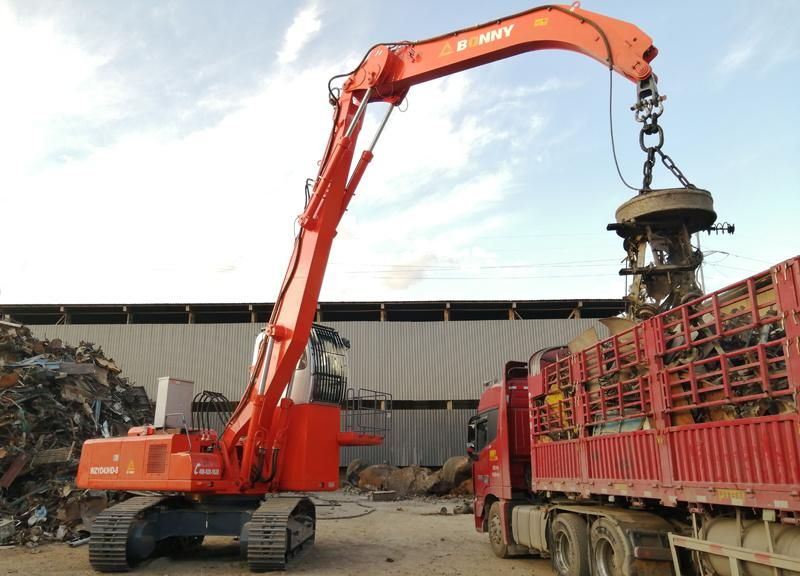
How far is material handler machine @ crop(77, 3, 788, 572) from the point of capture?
9469 mm

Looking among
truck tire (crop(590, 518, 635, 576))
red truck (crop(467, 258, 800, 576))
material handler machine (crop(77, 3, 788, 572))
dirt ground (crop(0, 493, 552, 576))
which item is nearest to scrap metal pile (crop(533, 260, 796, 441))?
red truck (crop(467, 258, 800, 576))

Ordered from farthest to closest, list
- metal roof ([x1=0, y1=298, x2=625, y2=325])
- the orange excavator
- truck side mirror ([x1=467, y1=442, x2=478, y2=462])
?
metal roof ([x1=0, y1=298, x2=625, y2=325]) < truck side mirror ([x1=467, y1=442, x2=478, y2=462]) < the orange excavator

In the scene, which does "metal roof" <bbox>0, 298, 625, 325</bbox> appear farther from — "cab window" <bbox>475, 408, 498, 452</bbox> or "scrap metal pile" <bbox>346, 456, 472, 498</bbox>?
"cab window" <bbox>475, 408, 498, 452</bbox>

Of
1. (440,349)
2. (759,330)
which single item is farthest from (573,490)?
(440,349)

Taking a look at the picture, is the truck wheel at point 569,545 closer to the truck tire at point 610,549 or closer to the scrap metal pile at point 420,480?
the truck tire at point 610,549

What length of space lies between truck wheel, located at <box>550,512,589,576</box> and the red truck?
0.02m

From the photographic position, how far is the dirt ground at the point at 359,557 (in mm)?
10211

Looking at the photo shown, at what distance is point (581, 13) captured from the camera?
911cm

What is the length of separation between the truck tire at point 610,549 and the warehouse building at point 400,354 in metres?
21.2

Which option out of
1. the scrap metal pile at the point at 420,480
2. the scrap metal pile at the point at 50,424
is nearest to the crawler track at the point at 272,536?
the scrap metal pile at the point at 50,424

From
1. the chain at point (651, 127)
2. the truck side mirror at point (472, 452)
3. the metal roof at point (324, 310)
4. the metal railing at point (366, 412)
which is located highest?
the metal roof at point (324, 310)

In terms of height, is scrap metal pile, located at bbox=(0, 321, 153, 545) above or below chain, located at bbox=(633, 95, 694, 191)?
below

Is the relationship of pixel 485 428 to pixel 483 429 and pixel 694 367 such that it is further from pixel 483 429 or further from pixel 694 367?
pixel 694 367

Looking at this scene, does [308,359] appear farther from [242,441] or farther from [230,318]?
[230,318]
